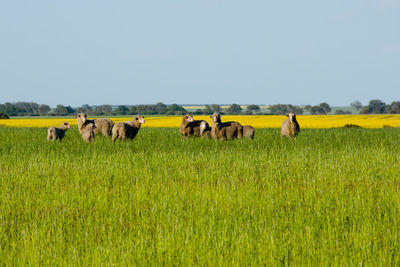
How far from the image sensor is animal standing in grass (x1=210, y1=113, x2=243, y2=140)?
62.1 ft

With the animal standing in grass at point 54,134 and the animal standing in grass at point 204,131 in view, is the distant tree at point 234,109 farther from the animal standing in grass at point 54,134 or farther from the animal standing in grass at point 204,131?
the animal standing in grass at point 54,134

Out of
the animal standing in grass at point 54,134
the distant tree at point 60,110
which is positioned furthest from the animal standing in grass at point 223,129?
the distant tree at point 60,110

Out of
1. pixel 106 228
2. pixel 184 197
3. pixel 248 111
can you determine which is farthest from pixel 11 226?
pixel 248 111

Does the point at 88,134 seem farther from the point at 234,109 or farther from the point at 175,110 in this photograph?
the point at 234,109

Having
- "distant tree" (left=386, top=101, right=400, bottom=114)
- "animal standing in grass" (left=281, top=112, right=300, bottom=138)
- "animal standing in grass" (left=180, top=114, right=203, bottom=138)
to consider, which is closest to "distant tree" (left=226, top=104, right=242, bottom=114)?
"distant tree" (left=386, top=101, right=400, bottom=114)

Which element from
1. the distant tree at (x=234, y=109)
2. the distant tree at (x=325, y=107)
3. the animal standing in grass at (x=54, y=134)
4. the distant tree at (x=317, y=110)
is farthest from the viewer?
the distant tree at (x=325, y=107)

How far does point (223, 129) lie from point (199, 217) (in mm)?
13619

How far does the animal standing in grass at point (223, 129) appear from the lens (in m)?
18.9

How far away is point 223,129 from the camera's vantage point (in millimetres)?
19453

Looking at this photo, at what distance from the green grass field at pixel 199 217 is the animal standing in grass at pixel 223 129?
27.6 feet

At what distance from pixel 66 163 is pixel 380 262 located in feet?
31.3

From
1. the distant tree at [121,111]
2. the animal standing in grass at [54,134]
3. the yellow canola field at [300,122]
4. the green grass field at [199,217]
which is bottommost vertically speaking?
the yellow canola field at [300,122]

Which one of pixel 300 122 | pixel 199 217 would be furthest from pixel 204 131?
pixel 300 122

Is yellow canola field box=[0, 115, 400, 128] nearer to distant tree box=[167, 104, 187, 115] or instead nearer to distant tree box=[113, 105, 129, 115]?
distant tree box=[167, 104, 187, 115]
